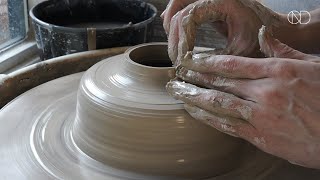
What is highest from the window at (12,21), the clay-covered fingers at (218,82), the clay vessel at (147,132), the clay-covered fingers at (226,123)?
the clay-covered fingers at (218,82)

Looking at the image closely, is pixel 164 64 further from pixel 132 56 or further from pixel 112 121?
pixel 112 121

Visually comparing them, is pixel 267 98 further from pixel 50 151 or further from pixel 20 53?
pixel 20 53

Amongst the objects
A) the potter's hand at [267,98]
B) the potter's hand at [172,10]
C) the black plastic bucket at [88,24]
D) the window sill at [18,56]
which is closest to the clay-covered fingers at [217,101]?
the potter's hand at [267,98]

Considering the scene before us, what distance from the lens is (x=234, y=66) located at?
3.27 ft

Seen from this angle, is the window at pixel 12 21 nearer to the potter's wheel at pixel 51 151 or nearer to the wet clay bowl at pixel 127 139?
the potter's wheel at pixel 51 151

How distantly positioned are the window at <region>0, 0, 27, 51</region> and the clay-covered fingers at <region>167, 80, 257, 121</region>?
4.73 feet

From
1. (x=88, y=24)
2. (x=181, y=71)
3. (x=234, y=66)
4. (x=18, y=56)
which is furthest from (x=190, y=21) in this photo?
(x=18, y=56)

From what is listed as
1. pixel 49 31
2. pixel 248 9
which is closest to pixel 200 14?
pixel 248 9

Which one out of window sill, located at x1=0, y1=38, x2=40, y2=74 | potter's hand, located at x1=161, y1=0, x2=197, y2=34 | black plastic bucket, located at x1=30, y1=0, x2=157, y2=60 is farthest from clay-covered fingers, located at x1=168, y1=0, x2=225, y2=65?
window sill, located at x1=0, y1=38, x2=40, y2=74

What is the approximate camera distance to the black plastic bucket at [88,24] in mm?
1877

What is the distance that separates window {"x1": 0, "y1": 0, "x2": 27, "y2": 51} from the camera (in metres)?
2.25

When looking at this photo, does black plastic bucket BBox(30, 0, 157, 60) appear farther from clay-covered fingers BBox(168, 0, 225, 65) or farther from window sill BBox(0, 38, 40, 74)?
clay-covered fingers BBox(168, 0, 225, 65)

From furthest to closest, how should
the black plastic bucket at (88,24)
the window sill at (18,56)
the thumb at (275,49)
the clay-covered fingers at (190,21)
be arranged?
the window sill at (18,56) < the black plastic bucket at (88,24) < the clay-covered fingers at (190,21) < the thumb at (275,49)

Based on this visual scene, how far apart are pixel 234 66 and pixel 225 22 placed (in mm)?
424
